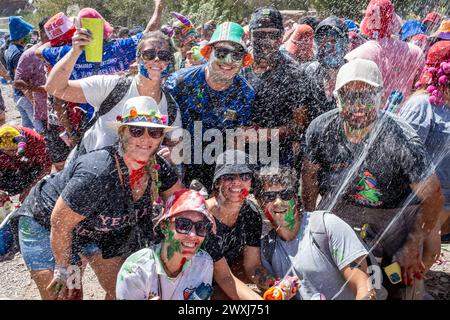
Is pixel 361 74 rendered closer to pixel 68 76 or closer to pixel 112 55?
pixel 68 76

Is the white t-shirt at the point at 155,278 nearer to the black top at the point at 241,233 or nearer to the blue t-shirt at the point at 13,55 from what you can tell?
the black top at the point at 241,233

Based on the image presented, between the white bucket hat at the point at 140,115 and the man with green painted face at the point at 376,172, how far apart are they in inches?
47.3

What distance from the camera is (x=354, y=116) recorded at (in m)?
3.61

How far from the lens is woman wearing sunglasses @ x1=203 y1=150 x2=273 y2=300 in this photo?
138 inches

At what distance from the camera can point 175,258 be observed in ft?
10.2

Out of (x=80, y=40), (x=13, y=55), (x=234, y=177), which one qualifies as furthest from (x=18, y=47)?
(x=234, y=177)

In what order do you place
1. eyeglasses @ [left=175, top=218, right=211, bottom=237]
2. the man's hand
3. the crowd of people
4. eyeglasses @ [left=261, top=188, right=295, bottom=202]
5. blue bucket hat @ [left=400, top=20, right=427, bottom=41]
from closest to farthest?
eyeglasses @ [left=175, top=218, right=211, bottom=237]
the crowd of people
eyeglasses @ [left=261, top=188, right=295, bottom=202]
the man's hand
blue bucket hat @ [left=400, top=20, right=427, bottom=41]

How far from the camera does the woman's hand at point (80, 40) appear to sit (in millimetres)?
3648

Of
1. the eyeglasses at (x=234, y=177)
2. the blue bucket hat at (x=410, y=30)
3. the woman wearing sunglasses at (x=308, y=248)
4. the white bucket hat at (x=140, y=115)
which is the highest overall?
the blue bucket hat at (x=410, y=30)

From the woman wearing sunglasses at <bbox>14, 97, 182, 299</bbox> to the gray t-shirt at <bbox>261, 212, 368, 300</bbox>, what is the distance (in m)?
0.93

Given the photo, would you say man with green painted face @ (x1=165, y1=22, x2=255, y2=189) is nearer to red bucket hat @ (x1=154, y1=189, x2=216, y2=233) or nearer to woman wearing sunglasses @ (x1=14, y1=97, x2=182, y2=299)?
woman wearing sunglasses @ (x1=14, y1=97, x2=182, y2=299)

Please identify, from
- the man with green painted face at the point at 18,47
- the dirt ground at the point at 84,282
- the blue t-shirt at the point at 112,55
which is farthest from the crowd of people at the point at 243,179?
the man with green painted face at the point at 18,47

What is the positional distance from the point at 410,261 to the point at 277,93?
1.65m

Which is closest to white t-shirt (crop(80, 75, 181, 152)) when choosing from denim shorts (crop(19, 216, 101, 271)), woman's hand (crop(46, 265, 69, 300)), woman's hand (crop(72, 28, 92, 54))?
woman's hand (crop(72, 28, 92, 54))
